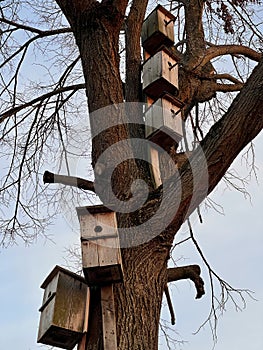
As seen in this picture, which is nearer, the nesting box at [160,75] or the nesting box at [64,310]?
the nesting box at [64,310]

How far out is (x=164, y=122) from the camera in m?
3.30

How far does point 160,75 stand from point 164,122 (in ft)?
1.04

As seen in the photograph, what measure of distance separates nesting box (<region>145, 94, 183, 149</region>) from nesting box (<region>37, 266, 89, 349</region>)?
39.2 inches

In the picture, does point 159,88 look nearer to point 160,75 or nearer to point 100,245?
point 160,75

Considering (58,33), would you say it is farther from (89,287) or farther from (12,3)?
(89,287)

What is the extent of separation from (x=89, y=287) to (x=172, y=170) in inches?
36.5

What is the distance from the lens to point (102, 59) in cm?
325

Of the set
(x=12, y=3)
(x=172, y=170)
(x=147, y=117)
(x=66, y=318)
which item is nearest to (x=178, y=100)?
(x=147, y=117)

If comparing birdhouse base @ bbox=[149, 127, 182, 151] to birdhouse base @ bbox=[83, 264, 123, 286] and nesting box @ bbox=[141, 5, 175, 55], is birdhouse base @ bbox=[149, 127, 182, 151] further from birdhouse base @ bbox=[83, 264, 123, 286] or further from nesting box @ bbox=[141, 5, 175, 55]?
birdhouse base @ bbox=[83, 264, 123, 286]

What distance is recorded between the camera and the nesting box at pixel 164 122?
10.8 feet

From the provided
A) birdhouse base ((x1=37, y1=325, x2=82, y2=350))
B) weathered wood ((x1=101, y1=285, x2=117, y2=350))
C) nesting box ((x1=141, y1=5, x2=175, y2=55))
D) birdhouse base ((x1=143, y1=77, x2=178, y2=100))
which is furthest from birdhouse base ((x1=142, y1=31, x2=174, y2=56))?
birdhouse base ((x1=37, y1=325, x2=82, y2=350))

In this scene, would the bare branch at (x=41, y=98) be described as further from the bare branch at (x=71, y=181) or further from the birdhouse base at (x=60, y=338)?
the birdhouse base at (x=60, y=338)

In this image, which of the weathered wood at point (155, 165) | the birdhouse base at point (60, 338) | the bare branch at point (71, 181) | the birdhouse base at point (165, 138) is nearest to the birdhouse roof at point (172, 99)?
the birdhouse base at point (165, 138)

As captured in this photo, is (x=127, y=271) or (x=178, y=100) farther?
(x=178, y=100)
